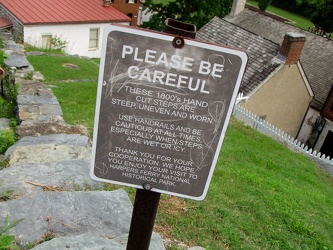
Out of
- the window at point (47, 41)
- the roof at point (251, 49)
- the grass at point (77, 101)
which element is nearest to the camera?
the grass at point (77, 101)

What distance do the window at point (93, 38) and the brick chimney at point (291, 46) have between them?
12001 mm

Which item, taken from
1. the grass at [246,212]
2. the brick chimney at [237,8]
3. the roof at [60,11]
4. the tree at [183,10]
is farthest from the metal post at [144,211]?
the tree at [183,10]

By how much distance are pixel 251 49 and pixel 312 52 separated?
22.9ft

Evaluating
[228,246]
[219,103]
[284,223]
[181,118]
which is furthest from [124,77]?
[284,223]

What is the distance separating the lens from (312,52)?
860 inches

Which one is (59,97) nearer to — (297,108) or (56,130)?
(56,130)

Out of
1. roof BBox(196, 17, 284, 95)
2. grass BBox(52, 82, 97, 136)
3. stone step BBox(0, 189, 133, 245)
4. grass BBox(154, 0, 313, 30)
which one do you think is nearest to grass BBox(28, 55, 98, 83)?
grass BBox(52, 82, 97, 136)

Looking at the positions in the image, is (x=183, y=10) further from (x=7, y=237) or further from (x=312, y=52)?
(x=7, y=237)

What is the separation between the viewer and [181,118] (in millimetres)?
2334

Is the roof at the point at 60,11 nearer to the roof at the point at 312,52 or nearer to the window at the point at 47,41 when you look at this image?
the window at the point at 47,41

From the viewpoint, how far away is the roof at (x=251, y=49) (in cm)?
1545

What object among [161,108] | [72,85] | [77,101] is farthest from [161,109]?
[72,85]

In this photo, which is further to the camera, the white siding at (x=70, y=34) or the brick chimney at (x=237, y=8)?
the brick chimney at (x=237, y=8)

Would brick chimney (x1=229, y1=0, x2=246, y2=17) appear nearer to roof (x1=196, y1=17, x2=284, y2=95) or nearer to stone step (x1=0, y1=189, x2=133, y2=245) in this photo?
roof (x1=196, y1=17, x2=284, y2=95)
